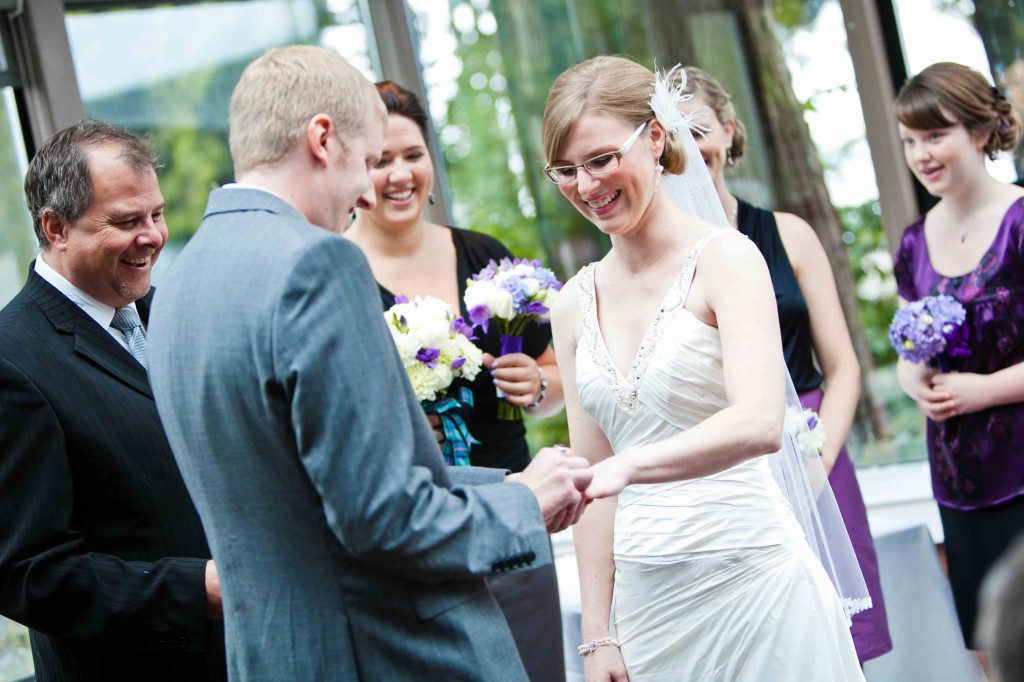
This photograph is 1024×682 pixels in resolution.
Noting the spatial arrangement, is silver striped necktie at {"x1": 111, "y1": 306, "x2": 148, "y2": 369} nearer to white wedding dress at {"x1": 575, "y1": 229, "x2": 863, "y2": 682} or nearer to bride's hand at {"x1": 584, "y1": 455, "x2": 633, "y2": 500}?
white wedding dress at {"x1": 575, "y1": 229, "x2": 863, "y2": 682}

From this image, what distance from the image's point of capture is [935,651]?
3641mm

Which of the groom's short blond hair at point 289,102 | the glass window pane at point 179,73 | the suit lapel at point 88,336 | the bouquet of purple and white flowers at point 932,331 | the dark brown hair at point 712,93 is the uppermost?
the glass window pane at point 179,73

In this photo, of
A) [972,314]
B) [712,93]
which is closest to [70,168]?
[712,93]

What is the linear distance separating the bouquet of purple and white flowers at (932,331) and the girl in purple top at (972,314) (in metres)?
0.04

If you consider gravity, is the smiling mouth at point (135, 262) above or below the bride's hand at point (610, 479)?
above

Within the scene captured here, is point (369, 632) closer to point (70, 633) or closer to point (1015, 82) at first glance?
point (70, 633)

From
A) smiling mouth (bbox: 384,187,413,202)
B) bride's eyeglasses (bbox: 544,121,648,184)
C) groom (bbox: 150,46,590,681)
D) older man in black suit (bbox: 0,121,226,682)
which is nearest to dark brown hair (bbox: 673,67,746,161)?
smiling mouth (bbox: 384,187,413,202)

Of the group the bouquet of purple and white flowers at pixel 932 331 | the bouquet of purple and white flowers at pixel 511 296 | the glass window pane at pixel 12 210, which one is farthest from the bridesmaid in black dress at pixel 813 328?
the glass window pane at pixel 12 210

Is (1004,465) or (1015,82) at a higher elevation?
(1015,82)

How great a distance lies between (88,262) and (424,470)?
3.58 ft

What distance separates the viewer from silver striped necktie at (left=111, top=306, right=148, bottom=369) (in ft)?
7.91

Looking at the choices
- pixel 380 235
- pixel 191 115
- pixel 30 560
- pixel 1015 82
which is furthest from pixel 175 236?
pixel 1015 82

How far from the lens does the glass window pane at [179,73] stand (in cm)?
436

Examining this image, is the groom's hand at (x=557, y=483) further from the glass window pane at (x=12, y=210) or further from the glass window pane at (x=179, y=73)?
the glass window pane at (x=179, y=73)
